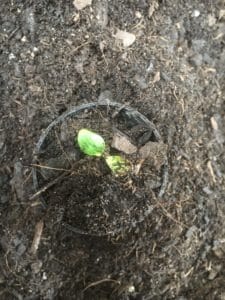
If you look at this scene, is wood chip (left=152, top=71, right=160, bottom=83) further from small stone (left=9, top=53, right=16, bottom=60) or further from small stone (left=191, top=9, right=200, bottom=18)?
small stone (left=9, top=53, right=16, bottom=60)

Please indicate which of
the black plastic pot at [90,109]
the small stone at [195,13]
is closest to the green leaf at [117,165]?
the black plastic pot at [90,109]

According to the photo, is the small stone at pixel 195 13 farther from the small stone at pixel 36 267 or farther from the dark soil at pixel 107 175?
the small stone at pixel 36 267

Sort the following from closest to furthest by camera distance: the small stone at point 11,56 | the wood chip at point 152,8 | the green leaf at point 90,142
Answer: the green leaf at point 90,142
the small stone at point 11,56
the wood chip at point 152,8

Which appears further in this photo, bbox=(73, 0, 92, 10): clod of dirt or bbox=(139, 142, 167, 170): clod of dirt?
bbox=(73, 0, 92, 10): clod of dirt

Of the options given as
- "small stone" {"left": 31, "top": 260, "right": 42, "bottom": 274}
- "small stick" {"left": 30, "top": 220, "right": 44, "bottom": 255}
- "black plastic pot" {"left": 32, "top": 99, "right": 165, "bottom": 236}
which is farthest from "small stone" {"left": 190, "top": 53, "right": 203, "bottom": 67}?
"small stone" {"left": 31, "top": 260, "right": 42, "bottom": 274}

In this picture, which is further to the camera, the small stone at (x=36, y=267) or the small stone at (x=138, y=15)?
the small stone at (x=138, y=15)

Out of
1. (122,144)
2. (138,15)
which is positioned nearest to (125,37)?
(138,15)

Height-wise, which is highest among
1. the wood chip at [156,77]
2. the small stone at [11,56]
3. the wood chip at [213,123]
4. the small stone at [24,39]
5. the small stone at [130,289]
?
the small stone at [24,39]
